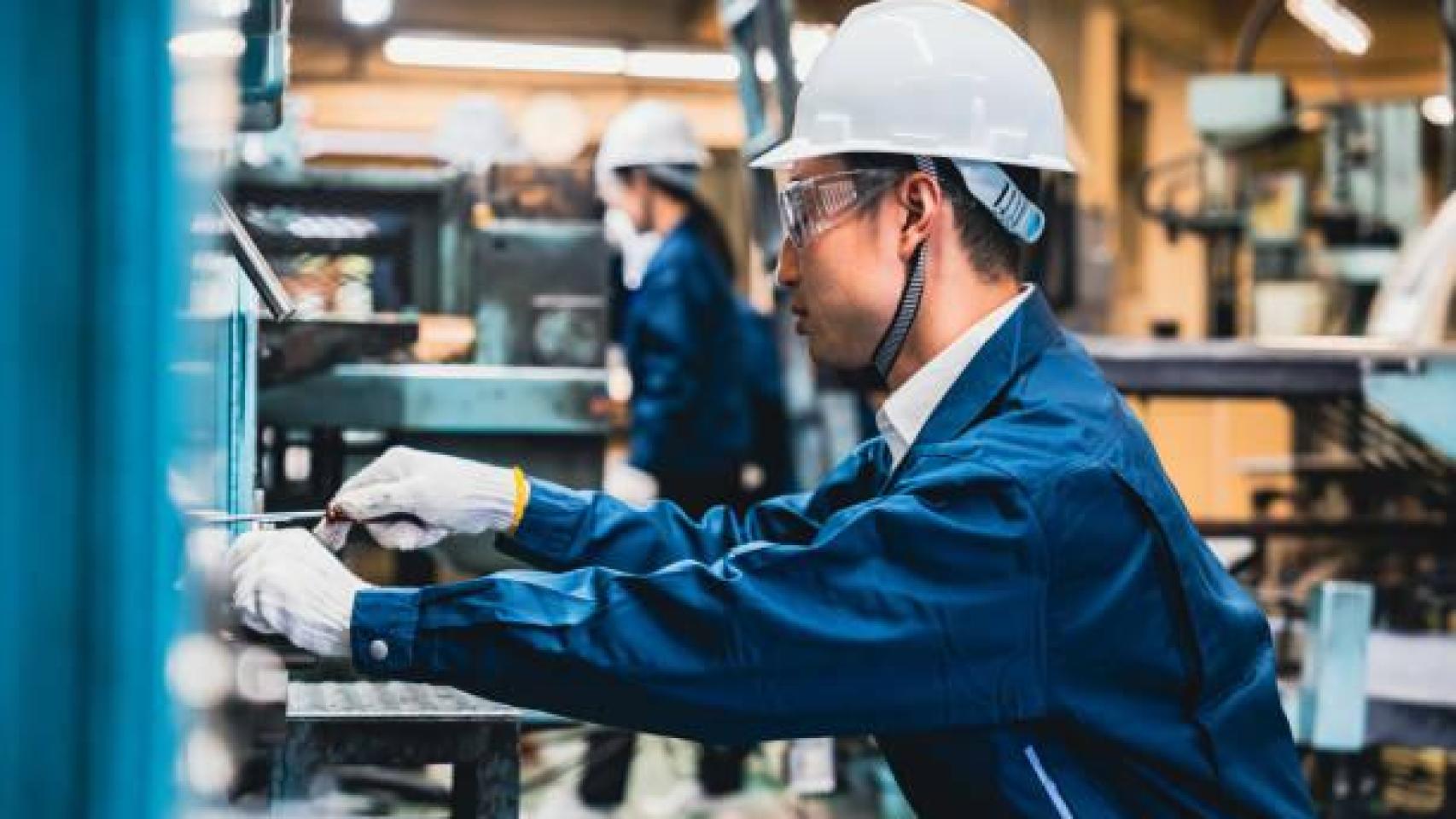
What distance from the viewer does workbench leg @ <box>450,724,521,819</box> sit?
2053mm

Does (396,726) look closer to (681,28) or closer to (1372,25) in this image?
(681,28)

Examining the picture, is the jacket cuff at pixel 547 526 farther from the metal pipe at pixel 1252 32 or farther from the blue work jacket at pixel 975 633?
the metal pipe at pixel 1252 32

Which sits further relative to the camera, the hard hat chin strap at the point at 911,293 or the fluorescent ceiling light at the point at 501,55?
the fluorescent ceiling light at the point at 501,55

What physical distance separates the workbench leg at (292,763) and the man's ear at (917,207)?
0.81 metres

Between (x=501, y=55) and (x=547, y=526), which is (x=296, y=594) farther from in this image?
(x=501, y=55)

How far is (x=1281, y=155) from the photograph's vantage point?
1001 cm

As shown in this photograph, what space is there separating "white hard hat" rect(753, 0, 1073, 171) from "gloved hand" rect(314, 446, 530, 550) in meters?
0.48

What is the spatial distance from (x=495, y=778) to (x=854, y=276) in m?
0.67

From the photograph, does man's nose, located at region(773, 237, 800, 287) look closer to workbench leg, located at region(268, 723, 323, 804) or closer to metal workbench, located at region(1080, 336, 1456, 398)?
workbench leg, located at region(268, 723, 323, 804)

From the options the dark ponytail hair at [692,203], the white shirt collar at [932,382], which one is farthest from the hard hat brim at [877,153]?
the dark ponytail hair at [692,203]

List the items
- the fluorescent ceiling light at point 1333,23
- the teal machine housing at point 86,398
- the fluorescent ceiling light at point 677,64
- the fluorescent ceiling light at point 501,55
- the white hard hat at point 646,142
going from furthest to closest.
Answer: the fluorescent ceiling light at point 677,64, the fluorescent ceiling light at point 501,55, the fluorescent ceiling light at point 1333,23, the white hard hat at point 646,142, the teal machine housing at point 86,398

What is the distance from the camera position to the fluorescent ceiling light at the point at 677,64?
13953mm

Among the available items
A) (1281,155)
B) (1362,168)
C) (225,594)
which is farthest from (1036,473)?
(1281,155)

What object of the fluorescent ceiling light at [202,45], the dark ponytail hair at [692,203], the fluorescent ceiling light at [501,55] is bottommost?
the fluorescent ceiling light at [202,45]
